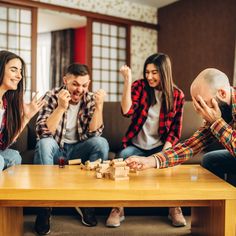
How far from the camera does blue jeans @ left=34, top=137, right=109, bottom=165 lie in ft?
7.09

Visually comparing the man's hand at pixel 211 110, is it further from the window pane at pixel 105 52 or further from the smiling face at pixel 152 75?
the window pane at pixel 105 52

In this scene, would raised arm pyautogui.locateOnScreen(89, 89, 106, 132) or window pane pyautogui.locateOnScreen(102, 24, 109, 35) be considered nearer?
raised arm pyautogui.locateOnScreen(89, 89, 106, 132)

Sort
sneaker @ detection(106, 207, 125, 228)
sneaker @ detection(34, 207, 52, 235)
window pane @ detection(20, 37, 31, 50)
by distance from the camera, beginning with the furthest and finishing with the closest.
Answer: window pane @ detection(20, 37, 31, 50), sneaker @ detection(106, 207, 125, 228), sneaker @ detection(34, 207, 52, 235)

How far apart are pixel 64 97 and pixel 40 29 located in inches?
216

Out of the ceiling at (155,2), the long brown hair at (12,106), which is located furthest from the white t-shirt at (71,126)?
the ceiling at (155,2)

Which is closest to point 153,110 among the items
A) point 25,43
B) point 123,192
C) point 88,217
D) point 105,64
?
point 88,217

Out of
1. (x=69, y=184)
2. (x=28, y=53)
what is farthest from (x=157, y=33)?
(x=69, y=184)

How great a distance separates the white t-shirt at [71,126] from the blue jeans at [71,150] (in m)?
0.05

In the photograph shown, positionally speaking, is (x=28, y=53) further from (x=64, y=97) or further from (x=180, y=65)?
(x=64, y=97)

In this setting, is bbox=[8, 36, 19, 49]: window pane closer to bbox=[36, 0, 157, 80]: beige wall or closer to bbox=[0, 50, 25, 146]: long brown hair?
bbox=[36, 0, 157, 80]: beige wall

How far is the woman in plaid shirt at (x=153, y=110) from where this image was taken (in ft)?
7.91

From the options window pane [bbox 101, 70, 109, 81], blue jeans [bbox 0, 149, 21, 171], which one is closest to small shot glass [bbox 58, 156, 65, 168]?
blue jeans [bbox 0, 149, 21, 171]

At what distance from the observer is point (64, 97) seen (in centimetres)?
224

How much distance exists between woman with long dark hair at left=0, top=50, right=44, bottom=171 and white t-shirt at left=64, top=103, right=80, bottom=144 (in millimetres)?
371
